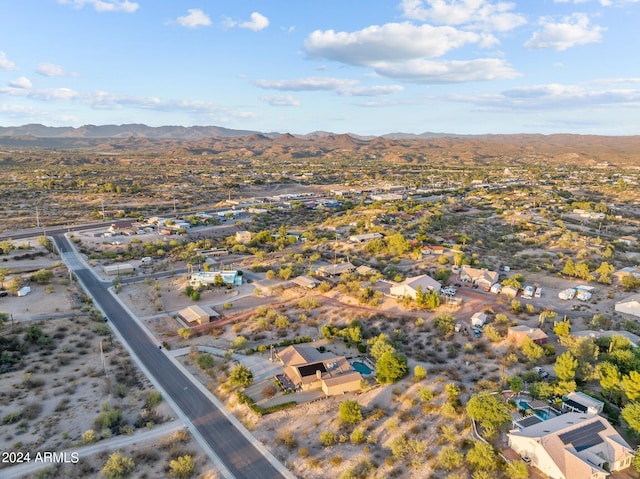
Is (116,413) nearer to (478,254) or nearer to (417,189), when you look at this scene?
(478,254)

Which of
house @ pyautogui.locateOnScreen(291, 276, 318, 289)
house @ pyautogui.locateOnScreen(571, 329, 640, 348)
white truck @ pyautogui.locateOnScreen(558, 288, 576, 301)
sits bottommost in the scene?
house @ pyautogui.locateOnScreen(291, 276, 318, 289)

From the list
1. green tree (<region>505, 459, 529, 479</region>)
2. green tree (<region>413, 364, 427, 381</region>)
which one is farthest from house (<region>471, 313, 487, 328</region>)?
green tree (<region>505, 459, 529, 479</region>)

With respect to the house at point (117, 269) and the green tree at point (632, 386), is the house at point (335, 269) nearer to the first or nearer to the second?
the house at point (117, 269)

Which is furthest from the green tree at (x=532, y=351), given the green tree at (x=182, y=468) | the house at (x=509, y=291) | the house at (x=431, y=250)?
the house at (x=431, y=250)

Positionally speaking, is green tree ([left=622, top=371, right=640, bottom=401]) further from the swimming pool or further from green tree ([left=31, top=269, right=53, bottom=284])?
green tree ([left=31, top=269, right=53, bottom=284])

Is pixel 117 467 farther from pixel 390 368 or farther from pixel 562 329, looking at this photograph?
pixel 562 329
